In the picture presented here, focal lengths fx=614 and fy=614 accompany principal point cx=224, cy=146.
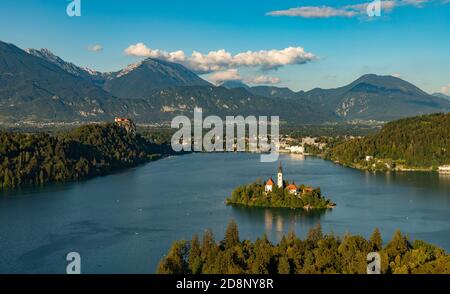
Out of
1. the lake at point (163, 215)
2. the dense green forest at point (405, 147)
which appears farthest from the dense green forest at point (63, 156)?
the dense green forest at point (405, 147)

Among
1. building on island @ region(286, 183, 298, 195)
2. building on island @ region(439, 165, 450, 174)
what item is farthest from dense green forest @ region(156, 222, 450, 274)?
building on island @ region(439, 165, 450, 174)

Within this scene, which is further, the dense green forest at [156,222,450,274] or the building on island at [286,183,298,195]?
the building on island at [286,183,298,195]

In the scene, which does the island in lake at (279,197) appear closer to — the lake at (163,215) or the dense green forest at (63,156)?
the lake at (163,215)

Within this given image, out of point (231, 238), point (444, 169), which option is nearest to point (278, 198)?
point (231, 238)

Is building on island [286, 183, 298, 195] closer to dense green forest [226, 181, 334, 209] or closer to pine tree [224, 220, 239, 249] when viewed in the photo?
dense green forest [226, 181, 334, 209]
